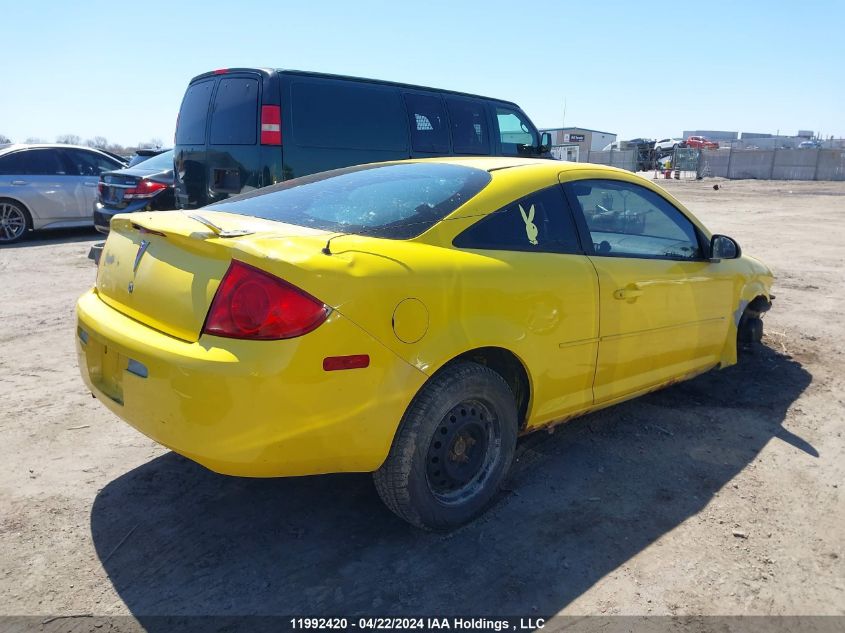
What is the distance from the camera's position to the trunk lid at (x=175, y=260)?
8.11ft

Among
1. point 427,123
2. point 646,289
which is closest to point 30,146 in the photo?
point 427,123

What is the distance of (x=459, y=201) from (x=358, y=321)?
886 mm

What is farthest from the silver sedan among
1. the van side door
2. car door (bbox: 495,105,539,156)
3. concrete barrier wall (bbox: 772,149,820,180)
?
concrete barrier wall (bbox: 772,149,820,180)

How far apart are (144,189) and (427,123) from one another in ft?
13.3

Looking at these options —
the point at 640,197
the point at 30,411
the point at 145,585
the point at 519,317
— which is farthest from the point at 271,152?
the point at 145,585

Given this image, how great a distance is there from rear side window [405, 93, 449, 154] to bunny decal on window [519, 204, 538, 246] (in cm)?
454

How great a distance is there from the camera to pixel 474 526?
9.64ft

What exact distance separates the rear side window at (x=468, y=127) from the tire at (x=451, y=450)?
5557 mm

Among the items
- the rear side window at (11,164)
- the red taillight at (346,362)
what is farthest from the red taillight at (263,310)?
the rear side window at (11,164)

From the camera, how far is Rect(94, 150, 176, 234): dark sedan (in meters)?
8.80

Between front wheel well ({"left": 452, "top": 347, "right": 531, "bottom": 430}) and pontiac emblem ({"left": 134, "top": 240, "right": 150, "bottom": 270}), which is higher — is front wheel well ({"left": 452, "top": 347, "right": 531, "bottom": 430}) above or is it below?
below

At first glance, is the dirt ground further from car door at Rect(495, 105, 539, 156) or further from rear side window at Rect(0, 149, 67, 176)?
rear side window at Rect(0, 149, 67, 176)

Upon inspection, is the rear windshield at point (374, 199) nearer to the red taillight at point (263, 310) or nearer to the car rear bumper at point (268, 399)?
the red taillight at point (263, 310)

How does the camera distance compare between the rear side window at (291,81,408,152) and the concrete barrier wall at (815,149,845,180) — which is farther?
the concrete barrier wall at (815,149,845,180)
